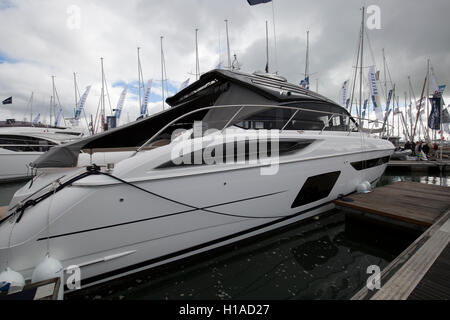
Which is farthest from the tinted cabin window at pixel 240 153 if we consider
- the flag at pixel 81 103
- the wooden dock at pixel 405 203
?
the flag at pixel 81 103

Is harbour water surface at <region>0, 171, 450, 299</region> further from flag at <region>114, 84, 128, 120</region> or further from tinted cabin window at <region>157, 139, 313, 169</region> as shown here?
flag at <region>114, 84, 128, 120</region>

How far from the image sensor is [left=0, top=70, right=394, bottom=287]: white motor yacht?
206 cm

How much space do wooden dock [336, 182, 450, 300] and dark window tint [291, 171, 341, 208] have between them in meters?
0.45

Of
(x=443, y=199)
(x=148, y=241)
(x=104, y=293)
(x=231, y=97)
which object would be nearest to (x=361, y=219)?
(x=443, y=199)

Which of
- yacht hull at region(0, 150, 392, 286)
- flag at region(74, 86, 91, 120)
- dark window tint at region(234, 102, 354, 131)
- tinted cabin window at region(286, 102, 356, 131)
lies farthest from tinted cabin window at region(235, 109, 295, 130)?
flag at region(74, 86, 91, 120)

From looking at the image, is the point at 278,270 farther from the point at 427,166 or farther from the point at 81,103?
the point at 81,103

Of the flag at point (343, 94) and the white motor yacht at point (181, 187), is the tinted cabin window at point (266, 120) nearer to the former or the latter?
the white motor yacht at point (181, 187)

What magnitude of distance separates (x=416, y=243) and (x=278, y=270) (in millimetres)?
1844

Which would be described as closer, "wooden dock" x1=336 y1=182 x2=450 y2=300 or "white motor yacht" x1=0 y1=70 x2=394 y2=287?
"wooden dock" x1=336 y1=182 x2=450 y2=300

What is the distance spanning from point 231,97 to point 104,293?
3.59 m

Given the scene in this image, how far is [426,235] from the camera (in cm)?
289

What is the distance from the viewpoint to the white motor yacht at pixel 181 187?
2061 millimetres

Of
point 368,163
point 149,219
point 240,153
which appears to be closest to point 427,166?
point 368,163

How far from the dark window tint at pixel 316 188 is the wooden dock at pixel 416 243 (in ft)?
1.47
